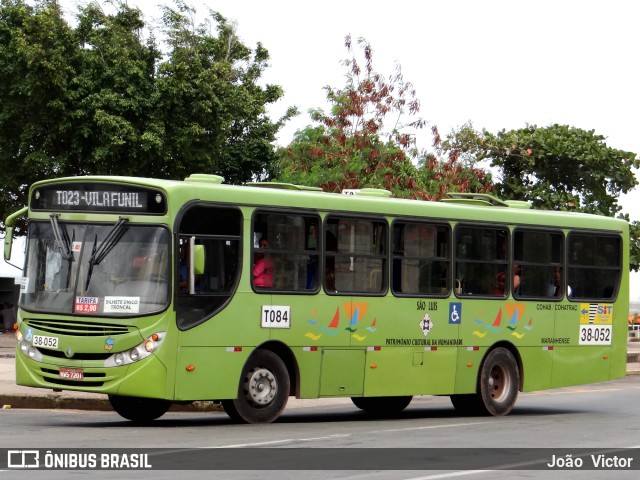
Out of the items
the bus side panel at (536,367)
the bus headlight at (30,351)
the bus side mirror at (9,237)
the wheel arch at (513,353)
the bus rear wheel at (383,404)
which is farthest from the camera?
the bus side panel at (536,367)

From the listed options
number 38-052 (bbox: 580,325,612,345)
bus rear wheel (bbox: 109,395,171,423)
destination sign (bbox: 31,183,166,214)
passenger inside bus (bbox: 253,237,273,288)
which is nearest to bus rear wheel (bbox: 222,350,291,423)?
passenger inside bus (bbox: 253,237,273,288)

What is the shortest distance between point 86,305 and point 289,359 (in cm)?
300

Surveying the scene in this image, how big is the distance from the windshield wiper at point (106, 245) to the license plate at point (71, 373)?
38.0 inches

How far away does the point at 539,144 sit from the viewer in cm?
4622

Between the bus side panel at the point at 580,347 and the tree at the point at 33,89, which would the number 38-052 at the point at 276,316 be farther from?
the tree at the point at 33,89

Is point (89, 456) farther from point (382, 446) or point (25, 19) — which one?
point (25, 19)

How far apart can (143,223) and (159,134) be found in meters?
24.6

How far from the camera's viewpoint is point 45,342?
54.6 ft

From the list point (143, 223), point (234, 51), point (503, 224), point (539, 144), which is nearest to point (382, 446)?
point (143, 223)

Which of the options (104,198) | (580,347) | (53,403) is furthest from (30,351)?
(580,347)

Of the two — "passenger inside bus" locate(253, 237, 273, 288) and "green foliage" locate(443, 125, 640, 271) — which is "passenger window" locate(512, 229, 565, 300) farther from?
"green foliage" locate(443, 125, 640, 271)

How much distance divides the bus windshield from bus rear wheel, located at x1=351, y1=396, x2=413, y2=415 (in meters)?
5.77

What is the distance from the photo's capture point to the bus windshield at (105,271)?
53.5 ft

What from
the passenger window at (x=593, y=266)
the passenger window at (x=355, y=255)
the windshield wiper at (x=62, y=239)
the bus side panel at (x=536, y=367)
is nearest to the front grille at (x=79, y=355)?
the windshield wiper at (x=62, y=239)
